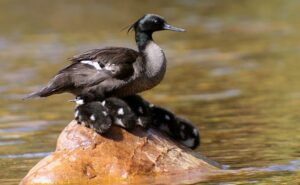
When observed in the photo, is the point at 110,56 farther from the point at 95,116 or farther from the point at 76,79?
the point at 95,116

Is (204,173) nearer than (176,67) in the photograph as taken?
Yes

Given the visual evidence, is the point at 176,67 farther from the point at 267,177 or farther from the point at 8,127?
the point at 267,177

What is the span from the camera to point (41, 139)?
39.8ft

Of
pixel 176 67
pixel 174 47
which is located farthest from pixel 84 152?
pixel 174 47

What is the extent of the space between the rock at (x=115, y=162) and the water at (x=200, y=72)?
45 cm

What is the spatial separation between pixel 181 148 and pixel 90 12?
17941 millimetres

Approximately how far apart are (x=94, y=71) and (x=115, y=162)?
37.0 inches

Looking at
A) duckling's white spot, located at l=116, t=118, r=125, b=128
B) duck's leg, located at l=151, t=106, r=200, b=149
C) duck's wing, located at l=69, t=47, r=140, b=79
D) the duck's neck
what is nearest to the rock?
duckling's white spot, located at l=116, t=118, r=125, b=128

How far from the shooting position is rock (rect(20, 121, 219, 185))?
29.2 ft

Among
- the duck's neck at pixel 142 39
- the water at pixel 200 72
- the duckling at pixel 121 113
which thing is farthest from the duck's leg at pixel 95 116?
the water at pixel 200 72

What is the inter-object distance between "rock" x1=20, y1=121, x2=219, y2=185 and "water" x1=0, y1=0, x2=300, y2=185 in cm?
45

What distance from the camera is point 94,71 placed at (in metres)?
9.38

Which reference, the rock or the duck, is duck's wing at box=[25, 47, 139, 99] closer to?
the duck

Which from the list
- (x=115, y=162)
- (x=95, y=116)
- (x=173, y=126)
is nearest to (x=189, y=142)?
(x=173, y=126)
